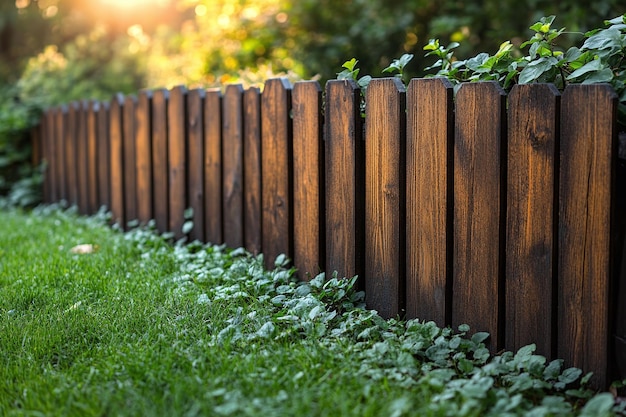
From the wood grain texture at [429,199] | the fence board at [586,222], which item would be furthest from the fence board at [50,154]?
the fence board at [586,222]

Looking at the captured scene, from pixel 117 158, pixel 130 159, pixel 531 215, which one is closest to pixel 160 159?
pixel 130 159

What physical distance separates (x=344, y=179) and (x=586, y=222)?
126 cm

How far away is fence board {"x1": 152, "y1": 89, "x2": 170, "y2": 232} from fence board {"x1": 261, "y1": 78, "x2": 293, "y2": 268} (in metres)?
1.30

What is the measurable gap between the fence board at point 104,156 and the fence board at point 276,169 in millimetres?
2368

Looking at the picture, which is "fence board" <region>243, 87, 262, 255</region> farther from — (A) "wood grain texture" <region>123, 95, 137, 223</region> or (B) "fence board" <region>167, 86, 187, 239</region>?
(A) "wood grain texture" <region>123, 95, 137, 223</region>

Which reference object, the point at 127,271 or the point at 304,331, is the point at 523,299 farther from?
the point at 127,271

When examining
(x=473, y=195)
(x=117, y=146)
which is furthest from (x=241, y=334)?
(x=117, y=146)

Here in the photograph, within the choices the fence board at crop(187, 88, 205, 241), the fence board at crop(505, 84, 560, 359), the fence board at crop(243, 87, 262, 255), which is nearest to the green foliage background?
the fence board at crop(187, 88, 205, 241)

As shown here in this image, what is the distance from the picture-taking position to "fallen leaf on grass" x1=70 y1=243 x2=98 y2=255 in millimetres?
4527

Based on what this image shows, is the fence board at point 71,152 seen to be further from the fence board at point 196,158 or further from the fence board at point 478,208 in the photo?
the fence board at point 478,208

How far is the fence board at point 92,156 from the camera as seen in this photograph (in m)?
6.16

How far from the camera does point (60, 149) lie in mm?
6824

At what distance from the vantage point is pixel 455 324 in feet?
9.87

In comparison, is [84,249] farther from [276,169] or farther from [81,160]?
[81,160]
